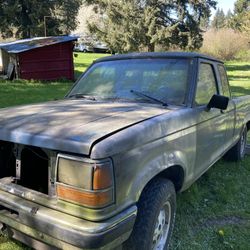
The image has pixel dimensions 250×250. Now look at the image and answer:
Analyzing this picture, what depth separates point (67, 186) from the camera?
237 cm

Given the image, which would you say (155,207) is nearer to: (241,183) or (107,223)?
(107,223)

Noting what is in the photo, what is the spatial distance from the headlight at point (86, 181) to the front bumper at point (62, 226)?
0.44 ft

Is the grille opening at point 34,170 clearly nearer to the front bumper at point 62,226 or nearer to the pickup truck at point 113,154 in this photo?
the pickup truck at point 113,154

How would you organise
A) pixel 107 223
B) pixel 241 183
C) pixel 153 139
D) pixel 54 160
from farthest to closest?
pixel 241 183 → pixel 153 139 → pixel 54 160 → pixel 107 223

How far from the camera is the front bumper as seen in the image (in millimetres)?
2254

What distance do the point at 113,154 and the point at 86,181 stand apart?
25cm

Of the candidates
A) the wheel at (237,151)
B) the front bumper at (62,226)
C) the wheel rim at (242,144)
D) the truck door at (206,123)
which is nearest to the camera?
the front bumper at (62,226)

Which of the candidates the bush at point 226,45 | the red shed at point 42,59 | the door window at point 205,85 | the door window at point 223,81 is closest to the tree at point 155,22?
the bush at point 226,45

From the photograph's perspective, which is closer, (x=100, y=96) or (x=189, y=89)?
(x=189, y=89)

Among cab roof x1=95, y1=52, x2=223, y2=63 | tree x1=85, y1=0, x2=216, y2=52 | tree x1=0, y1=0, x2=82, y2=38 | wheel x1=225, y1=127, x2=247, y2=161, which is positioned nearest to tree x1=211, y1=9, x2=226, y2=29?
tree x1=85, y1=0, x2=216, y2=52

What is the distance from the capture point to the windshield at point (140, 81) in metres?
3.69

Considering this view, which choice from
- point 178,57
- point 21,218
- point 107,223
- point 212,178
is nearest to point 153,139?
point 107,223

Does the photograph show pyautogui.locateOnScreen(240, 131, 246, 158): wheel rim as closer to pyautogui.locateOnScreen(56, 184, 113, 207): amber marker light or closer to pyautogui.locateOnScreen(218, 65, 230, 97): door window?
pyautogui.locateOnScreen(218, 65, 230, 97): door window

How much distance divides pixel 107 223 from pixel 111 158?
0.42 meters
